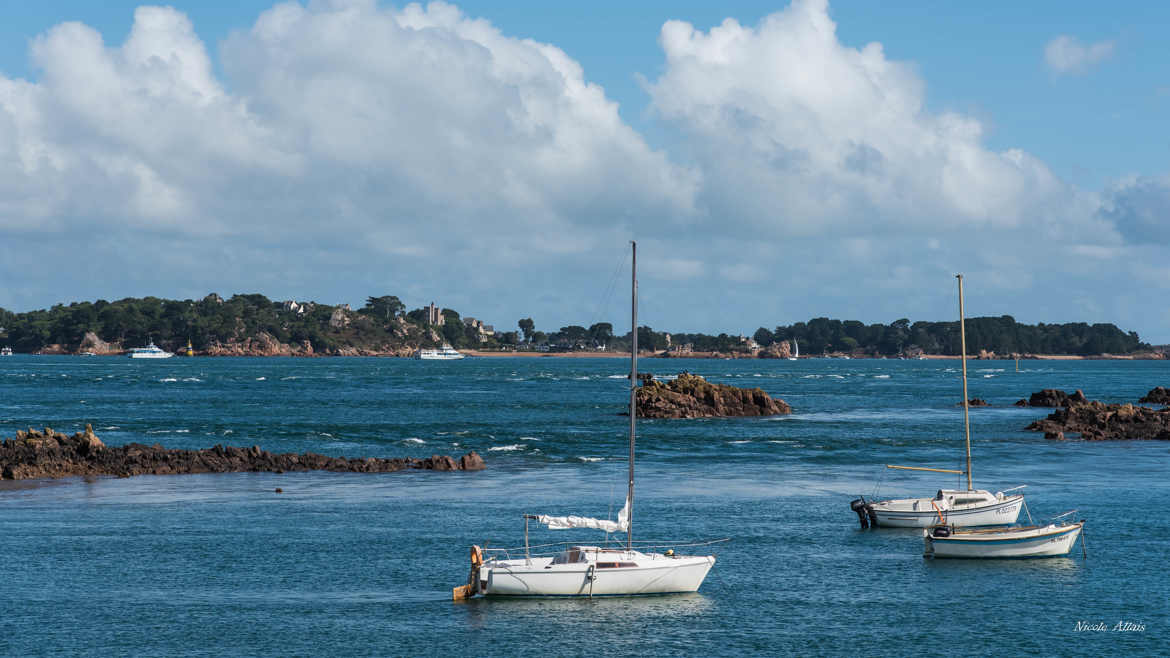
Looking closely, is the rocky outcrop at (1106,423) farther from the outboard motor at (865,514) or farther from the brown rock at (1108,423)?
the outboard motor at (865,514)

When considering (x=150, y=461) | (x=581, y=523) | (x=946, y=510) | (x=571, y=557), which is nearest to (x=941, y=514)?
(x=946, y=510)

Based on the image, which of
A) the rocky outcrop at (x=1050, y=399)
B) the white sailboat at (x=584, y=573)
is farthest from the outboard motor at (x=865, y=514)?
the rocky outcrop at (x=1050, y=399)

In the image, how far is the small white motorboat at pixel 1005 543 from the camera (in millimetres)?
51688

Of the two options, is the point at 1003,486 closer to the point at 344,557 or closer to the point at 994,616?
the point at 994,616

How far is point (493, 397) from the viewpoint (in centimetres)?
18512

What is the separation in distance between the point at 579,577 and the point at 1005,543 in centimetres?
2062

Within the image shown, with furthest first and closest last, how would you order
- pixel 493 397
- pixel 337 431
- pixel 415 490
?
pixel 493 397
pixel 337 431
pixel 415 490

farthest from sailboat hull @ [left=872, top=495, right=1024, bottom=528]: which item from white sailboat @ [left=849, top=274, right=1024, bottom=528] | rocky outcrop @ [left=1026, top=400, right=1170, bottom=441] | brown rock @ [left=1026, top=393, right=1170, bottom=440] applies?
brown rock @ [left=1026, top=393, right=1170, bottom=440]

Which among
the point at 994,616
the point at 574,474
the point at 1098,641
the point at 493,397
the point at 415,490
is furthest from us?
the point at 493,397

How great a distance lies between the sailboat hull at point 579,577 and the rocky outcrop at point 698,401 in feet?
296

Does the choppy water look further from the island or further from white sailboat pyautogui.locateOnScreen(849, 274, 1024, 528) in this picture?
the island

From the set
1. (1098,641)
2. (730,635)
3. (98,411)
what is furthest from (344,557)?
(98,411)

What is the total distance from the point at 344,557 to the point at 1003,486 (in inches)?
1727

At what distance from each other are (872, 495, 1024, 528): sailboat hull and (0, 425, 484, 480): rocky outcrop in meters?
32.6
